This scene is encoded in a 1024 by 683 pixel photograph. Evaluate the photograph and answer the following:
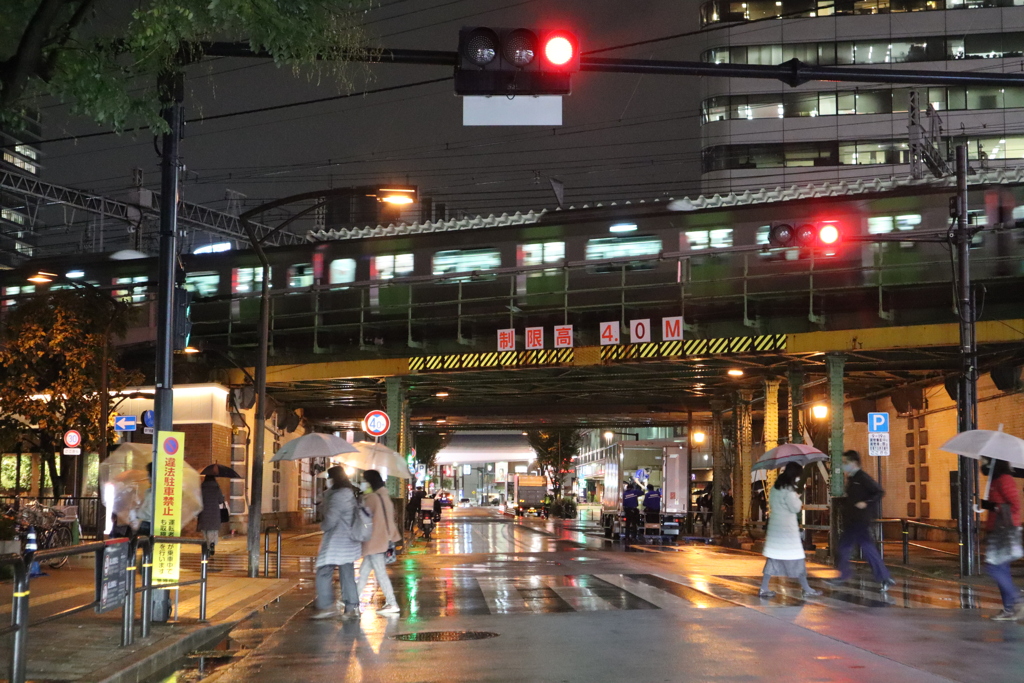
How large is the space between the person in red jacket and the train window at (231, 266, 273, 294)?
2351 centimetres

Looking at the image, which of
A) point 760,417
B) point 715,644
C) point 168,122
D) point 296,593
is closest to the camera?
point 715,644

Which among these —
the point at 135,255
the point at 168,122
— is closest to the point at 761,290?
the point at 168,122

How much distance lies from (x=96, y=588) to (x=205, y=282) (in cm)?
2479

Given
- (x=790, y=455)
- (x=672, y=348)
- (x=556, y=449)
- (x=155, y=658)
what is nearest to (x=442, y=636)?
(x=155, y=658)

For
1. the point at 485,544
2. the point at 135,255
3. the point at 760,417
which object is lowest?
the point at 485,544

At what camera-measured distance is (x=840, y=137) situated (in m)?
65.1

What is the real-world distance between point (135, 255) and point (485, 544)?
694 inches

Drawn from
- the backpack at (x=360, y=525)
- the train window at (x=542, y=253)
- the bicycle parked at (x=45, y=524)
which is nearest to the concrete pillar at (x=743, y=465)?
the train window at (x=542, y=253)

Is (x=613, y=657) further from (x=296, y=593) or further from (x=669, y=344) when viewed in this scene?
(x=669, y=344)

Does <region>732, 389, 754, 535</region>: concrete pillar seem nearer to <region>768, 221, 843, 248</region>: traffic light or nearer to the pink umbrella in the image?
the pink umbrella

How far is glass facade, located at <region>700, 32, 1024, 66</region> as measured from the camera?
6141cm

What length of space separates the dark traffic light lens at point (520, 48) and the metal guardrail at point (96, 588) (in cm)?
510

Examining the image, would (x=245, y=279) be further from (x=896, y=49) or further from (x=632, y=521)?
(x=896, y=49)

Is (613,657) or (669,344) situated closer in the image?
(613,657)
